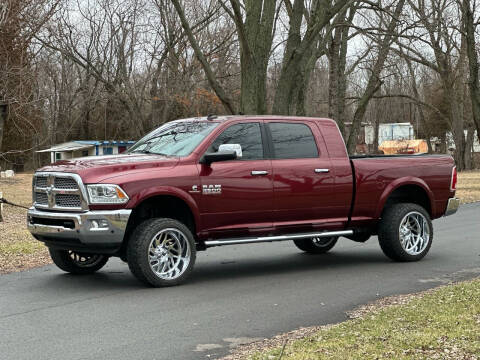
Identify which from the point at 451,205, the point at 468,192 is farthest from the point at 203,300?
the point at 468,192

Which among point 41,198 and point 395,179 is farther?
point 395,179

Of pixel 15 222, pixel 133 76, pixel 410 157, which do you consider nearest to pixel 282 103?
pixel 15 222

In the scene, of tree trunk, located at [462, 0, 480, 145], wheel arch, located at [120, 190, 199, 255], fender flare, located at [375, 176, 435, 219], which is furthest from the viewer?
tree trunk, located at [462, 0, 480, 145]

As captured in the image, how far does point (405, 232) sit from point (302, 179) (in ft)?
6.59

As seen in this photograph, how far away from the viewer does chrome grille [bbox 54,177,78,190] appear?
8477 mm

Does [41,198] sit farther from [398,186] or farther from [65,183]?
[398,186]

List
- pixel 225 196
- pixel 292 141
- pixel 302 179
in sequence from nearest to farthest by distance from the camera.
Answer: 1. pixel 225 196
2. pixel 302 179
3. pixel 292 141

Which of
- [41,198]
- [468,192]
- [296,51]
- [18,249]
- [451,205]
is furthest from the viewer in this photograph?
[468,192]

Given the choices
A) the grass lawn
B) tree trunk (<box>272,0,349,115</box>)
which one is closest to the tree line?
tree trunk (<box>272,0,349,115</box>)

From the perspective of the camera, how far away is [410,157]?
10977 mm

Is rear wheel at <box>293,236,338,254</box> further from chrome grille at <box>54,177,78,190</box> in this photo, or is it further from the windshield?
chrome grille at <box>54,177,78,190</box>

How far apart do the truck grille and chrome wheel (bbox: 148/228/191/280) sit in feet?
3.14

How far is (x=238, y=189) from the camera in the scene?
929cm

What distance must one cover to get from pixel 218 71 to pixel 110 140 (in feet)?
69.9
